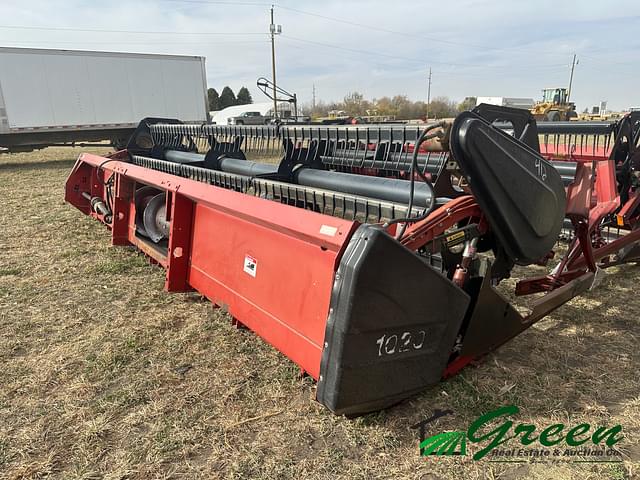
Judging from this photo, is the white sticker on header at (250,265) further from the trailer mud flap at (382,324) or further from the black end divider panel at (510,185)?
the black end divider panel at (510,185)

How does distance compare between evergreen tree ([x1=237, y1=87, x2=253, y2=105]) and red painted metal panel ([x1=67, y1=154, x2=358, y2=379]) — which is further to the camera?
evergreen tree ([x1=237, y1=87, x2=253, y2=105])

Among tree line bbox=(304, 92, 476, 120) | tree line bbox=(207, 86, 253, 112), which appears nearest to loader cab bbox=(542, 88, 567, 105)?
tree line bbox=(304, 92, 476, 120)

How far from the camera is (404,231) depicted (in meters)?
2.03

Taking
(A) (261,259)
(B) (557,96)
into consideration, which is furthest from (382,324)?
(B) (557,96)

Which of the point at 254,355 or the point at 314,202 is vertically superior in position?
the point at 314,202

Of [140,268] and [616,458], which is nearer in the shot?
[616,458]

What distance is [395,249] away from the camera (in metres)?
1.84

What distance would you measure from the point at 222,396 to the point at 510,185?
179 centimetres

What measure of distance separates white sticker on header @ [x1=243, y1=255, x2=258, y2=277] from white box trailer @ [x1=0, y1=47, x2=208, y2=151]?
1443 cm

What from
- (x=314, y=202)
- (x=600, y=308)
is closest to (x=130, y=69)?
(x=314, y=202)

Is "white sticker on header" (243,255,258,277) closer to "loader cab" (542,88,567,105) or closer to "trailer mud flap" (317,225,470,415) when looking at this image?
"trailer mud flap" (317,225,470,415)

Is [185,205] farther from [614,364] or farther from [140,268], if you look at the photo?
[614,364]

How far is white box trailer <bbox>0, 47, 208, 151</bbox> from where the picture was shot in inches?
542

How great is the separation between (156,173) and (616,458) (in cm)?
351
